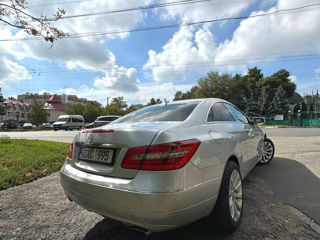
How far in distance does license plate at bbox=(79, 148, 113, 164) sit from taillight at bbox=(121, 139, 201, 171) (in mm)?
215

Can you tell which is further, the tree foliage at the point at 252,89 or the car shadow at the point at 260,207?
the tree foliage at the point at 252,89

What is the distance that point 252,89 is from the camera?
156 feet

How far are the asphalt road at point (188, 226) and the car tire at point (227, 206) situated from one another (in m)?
0.12

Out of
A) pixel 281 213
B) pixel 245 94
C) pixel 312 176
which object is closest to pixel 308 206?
pixel 281 213

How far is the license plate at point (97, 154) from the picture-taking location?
183 cm

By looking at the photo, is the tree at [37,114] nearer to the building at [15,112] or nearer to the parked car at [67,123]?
the parked car at [67,123]

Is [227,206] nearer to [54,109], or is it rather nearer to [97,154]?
[97,154]

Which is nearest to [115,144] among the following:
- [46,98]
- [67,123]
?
[67,123]

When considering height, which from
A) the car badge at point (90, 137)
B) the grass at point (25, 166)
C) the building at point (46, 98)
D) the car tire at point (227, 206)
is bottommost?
the grass at point (25, 166)

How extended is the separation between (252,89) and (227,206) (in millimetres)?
51385

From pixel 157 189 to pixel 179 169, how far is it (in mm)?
236

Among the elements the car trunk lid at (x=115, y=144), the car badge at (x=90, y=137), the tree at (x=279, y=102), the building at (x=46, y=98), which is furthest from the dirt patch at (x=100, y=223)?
the building at (x=46, y=98)

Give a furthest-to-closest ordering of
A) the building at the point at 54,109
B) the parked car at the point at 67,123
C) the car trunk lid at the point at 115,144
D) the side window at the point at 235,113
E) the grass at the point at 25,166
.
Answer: the building at the point at 54,109, the parked car at the point at 67,123, the grass at the point at 25,166, the side window at the point at 235,113, the car trunk lid at the point at 115,144

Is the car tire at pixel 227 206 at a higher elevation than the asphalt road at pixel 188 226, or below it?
higher
